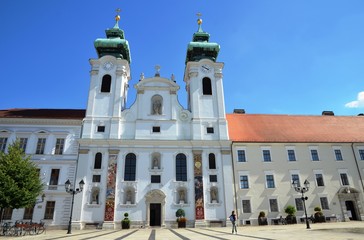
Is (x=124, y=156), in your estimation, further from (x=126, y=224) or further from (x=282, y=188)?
(x=282, y=188)

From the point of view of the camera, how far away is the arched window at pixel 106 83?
30.6 m

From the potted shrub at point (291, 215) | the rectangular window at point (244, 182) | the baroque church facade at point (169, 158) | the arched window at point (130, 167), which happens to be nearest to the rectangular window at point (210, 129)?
the baroque church facade at point (169, 158)

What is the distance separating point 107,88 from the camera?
30.7 m

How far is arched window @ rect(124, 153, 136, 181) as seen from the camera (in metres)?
26.5

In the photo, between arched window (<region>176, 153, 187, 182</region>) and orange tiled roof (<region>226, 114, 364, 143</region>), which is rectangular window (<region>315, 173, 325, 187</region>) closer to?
orange tiled roof (<region>226, 114, 364, 143</region>)

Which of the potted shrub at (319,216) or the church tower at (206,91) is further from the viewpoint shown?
the church tower at (206,91)

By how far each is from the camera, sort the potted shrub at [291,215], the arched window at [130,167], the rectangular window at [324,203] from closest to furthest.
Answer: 1. the potted shrub at [291,215]
2. the arched window at [130,167]
3. the rectangular window at [324,203]

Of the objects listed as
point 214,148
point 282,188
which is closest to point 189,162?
point 214,148

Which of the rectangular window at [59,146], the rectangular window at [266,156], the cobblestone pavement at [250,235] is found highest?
the rectangular window at [59,146]

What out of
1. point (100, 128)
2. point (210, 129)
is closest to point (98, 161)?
point (100, 128)

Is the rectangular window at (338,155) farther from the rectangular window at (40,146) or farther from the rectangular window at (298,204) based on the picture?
the rectangular window at (40,146)

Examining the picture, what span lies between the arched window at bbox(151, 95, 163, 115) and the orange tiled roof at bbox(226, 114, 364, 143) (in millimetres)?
8569

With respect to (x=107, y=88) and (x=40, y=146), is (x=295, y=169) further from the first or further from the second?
(x=40, y=146)

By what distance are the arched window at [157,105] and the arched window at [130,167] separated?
5.56 m
